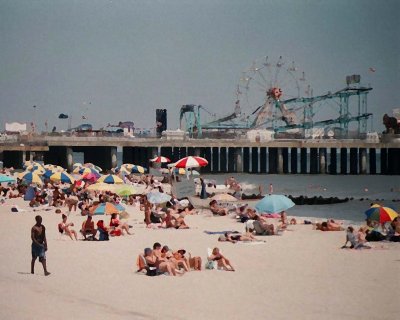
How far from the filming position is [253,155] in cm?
6831

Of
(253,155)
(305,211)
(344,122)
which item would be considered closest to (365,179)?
(253,155)

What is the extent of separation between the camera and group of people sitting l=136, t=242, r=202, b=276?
12156 mm

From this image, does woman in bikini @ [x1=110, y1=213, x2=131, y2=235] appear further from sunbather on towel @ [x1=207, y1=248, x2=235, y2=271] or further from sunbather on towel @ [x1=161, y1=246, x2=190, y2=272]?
sunbather on towel @ [x1=207, y1=248, x2=235, y2=271]

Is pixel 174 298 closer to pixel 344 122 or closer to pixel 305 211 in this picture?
pixel 305 211

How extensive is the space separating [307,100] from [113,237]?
228 feet

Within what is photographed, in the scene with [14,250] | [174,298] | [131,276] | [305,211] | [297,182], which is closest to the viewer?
[174,298]

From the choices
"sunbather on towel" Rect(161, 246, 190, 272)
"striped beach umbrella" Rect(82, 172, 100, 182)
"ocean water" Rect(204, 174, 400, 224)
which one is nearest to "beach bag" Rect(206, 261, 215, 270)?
"sunbather on towel" Rect(161, 246, 190, 272)

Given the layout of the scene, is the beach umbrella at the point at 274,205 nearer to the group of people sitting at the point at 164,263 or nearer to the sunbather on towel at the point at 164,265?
the group of people sitting at the point at 164,263

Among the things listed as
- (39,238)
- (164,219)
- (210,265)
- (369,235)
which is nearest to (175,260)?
(210,265)

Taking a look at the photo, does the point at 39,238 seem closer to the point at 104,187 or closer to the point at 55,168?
the point at 104,187

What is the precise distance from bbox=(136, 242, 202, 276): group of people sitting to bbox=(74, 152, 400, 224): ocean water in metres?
11.2

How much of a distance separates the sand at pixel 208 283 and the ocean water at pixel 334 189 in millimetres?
8742

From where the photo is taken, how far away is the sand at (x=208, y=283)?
9398mm

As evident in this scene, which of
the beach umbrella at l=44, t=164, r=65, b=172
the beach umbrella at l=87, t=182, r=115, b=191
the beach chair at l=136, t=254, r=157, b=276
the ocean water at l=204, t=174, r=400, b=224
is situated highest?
the beach umbrella at l=44, t=164, r=65, b=172
